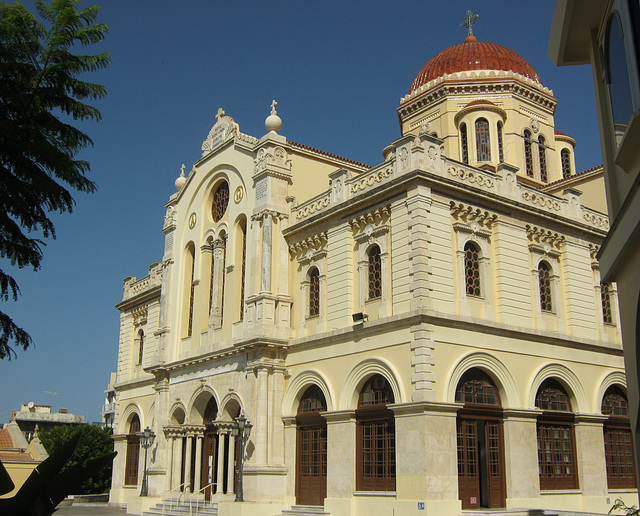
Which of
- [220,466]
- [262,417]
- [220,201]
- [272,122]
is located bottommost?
[220,466]

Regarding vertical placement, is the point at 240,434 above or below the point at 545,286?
below

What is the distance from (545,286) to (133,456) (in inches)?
820

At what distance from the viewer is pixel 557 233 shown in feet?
77.3

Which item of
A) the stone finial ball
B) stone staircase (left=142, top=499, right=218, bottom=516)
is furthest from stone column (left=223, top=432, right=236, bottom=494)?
the stone finial ball

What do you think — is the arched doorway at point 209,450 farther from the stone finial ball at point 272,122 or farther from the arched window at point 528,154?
the arched window at point 528,154

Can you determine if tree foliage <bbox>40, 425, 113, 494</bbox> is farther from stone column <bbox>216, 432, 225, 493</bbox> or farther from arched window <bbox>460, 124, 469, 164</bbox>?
arched window <bbox>460, 124, 469, 164</bbox>

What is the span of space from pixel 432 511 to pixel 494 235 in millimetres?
8542

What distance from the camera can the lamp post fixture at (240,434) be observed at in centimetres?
2222

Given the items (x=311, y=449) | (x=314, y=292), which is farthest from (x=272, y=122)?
(x=311, y=449)

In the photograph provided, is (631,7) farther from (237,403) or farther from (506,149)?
(506,149)

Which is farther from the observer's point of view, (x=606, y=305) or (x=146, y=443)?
(x=146, y=443)

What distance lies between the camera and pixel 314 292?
78.7 feet

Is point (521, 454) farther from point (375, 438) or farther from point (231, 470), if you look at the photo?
point (231, 470)

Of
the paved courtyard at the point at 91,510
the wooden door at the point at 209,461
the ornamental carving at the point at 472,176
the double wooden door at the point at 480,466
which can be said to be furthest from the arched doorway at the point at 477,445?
the paved courtyard at the point at 91,510
